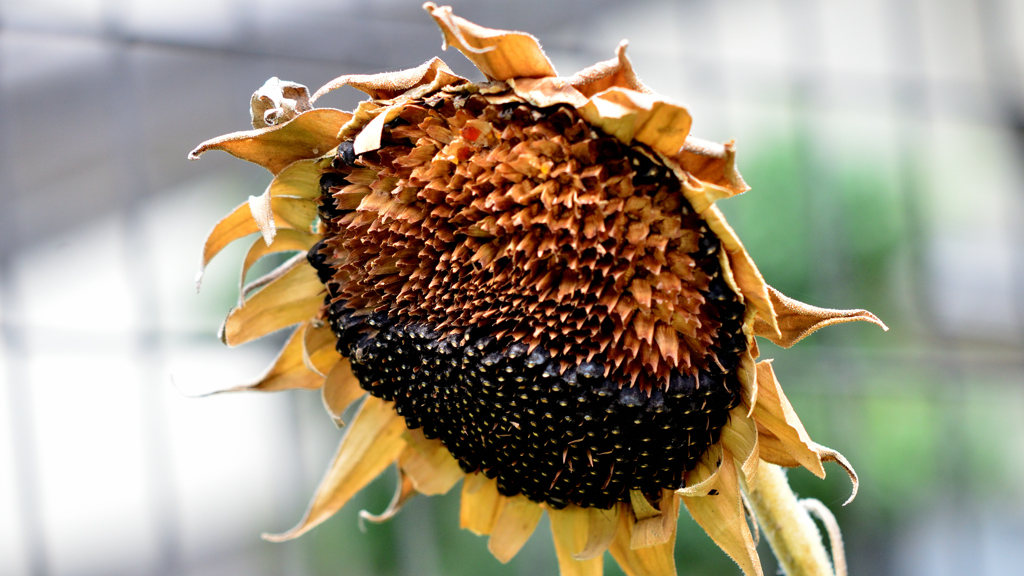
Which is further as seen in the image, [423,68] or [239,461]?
[239,461]

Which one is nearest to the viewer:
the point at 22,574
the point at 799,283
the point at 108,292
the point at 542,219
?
the point at 542,219

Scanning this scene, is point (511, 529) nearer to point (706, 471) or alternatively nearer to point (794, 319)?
point (706, 471)

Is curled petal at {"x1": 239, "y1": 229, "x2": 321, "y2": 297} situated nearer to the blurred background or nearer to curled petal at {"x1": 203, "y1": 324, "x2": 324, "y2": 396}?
curled petal at {"x1": 203, "y1": 324, "x2": 324, "y2": 396}

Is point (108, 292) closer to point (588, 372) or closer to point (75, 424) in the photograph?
point (75, 424)

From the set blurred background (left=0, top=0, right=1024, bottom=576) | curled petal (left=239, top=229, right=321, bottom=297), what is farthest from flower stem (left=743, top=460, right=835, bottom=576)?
blurred background (left=0, top=0, right=1024, bottom=576)

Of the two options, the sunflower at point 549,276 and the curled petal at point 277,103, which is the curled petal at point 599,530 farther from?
the curled petal at point 277,103

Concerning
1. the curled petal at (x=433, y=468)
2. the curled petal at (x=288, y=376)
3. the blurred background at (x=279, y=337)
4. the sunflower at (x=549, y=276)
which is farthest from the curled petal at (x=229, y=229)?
the blurred background at (x=279, y=337)

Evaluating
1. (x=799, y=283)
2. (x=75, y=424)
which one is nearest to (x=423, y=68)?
(x=75, y=424)
